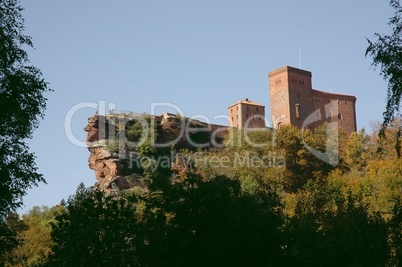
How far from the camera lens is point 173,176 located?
238ft

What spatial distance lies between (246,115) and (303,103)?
1212cm

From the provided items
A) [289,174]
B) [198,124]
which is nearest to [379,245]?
[289,174]

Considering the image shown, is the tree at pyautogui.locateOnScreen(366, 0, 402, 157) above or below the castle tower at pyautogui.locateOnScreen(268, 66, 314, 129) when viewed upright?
below

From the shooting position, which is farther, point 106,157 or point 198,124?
point 198,124

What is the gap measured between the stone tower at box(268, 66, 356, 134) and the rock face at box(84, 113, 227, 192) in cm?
2582

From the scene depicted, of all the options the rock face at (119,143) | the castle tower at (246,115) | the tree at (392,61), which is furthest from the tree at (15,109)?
the castle tower at (246,115)

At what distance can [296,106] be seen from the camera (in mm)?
106500

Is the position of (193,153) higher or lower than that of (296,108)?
lower

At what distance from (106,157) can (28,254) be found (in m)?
17.9

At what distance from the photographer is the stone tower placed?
105875 millimetres

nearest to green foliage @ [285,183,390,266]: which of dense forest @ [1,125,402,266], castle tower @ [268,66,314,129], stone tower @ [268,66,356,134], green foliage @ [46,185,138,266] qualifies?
dense forest @ [1,125,402,266]

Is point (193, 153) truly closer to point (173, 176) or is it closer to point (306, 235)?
point (173, 176)

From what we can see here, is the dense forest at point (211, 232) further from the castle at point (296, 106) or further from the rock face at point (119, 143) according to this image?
the castle at point (296, 106)

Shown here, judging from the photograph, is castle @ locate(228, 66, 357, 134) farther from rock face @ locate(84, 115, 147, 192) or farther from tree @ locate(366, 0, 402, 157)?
tree @ locate(366, 0, 402, 157)
